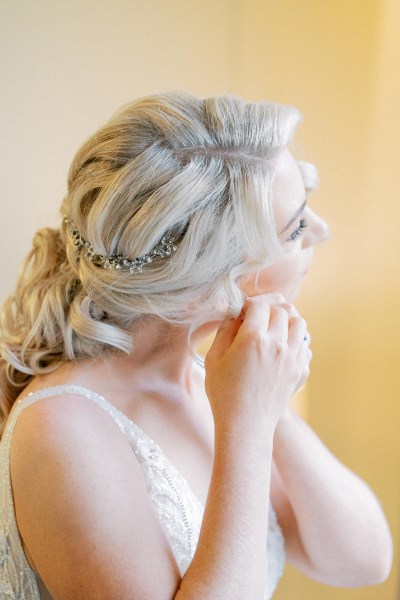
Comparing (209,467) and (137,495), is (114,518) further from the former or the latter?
(209,467)

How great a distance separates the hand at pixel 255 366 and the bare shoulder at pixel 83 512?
5.8 inches

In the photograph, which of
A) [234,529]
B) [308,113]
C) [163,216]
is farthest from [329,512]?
[308,113]

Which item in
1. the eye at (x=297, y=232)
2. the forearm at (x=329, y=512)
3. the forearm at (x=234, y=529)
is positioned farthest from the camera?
the forearm at (x=329, y=512)

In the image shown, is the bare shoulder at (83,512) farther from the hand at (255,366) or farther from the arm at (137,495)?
the hand at (255,366)

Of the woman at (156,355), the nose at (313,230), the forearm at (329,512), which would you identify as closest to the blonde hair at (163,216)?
the woman at (156,355)

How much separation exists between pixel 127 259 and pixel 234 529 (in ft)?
1.18

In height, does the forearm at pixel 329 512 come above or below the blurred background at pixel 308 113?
below

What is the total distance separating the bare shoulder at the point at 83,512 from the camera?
2.37 ft

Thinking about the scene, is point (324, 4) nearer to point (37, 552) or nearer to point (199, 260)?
point (199, 260)

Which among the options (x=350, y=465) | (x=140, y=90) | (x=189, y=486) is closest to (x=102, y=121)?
(x=140, y=90)

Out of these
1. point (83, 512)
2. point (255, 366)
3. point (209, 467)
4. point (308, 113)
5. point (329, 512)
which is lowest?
point (329, 512)

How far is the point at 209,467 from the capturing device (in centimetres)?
98

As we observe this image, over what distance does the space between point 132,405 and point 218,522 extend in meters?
0.23

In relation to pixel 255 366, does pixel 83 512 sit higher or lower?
lower
